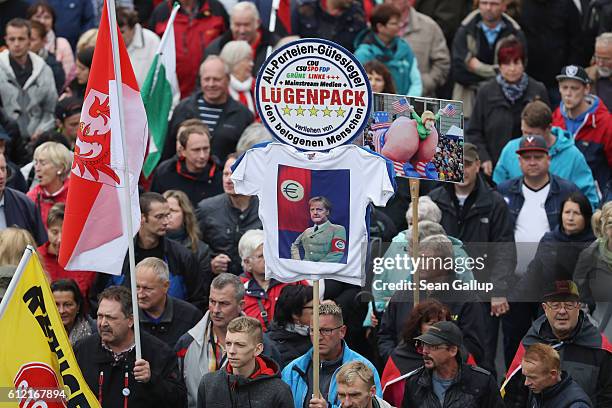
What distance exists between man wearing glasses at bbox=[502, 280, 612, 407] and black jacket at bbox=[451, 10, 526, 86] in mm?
5782

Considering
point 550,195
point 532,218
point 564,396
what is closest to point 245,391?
A: point 564,396

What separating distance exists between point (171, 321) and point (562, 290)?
2.75 metres

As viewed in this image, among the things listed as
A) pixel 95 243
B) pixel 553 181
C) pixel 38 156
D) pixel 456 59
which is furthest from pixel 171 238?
pixel 456 59

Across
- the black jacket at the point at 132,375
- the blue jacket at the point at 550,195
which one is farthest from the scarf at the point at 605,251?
the black jacket at the point at 132,375

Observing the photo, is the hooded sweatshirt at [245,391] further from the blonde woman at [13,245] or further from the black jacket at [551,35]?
the black jacket at [551,35]

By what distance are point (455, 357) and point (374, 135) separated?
59.5 inches

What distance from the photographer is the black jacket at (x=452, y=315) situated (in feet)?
38.0

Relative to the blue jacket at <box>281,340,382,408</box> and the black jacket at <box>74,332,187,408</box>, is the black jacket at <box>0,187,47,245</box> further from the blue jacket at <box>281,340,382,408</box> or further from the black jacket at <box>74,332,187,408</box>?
the blue jacket at <box>281,340,382,408</box>

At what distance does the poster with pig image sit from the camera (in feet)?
34.1

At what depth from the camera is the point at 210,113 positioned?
50.1 ft

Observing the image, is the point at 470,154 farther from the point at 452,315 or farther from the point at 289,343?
the point at 289,343

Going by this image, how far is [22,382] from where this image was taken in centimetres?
964

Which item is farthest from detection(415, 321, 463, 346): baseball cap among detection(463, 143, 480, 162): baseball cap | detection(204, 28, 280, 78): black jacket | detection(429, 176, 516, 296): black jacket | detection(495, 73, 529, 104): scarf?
detection(204, 28, 280, 78): black jacket

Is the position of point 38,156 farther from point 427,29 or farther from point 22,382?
point 427,29
